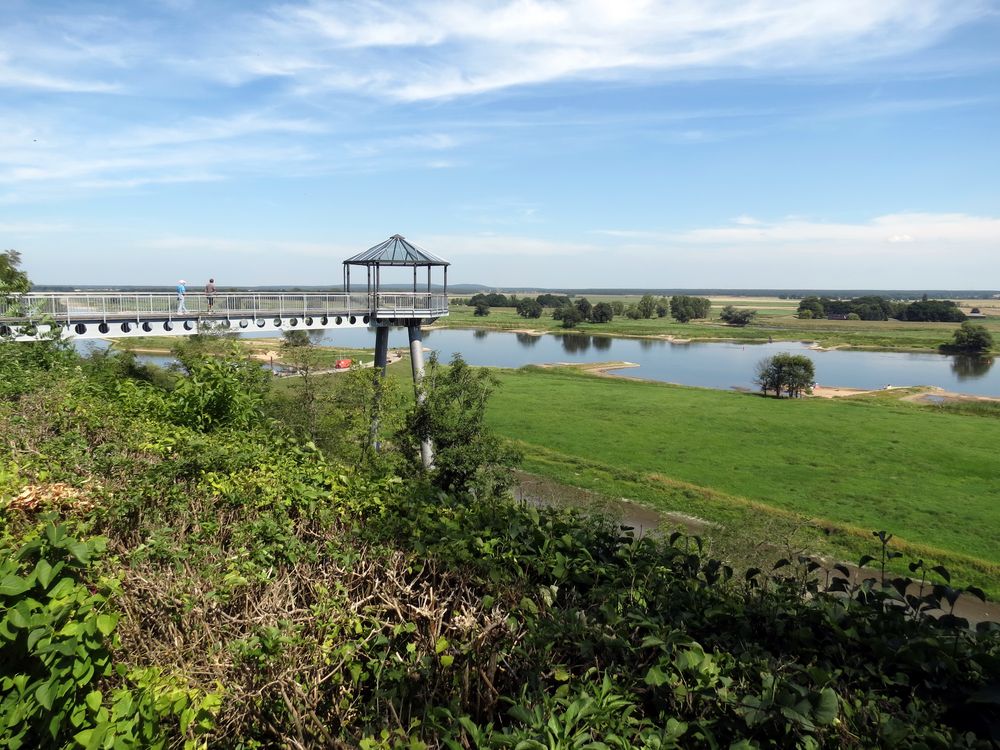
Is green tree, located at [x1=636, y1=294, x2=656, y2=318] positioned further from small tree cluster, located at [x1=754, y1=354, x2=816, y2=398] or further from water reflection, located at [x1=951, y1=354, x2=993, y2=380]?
small tree cluster, located at [x1=754, y1=354, x2=816, y2=398]

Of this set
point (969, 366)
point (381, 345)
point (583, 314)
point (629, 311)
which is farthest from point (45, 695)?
point (629, 311)

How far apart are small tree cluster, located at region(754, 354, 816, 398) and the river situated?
6516 mm

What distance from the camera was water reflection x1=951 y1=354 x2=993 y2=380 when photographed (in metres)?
63.9

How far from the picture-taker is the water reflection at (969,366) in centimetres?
6391

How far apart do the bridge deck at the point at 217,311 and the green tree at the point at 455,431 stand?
4854 millimetres

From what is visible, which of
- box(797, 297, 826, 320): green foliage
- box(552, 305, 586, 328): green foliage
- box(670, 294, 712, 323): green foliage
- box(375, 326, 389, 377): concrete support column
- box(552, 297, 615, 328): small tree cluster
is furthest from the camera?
box(797, 297, 826, 320): green foliage

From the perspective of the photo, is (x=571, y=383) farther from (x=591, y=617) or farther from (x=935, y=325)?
(x=935, y=325)

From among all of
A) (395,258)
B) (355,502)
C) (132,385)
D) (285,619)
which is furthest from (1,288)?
(395,258)

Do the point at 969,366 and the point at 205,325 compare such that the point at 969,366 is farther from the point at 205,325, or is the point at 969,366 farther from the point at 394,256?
the point at 205,325

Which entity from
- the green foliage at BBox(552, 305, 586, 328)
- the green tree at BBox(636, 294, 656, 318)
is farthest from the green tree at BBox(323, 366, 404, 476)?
the green tree at BBox(636, 294, 656, 318)

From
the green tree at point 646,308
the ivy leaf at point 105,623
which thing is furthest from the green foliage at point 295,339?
the green tree at point 646,308

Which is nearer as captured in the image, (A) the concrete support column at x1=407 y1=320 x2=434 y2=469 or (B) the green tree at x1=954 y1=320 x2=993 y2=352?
(A) the concrete support column at x1=407 y1=320 x2=434 y2=469

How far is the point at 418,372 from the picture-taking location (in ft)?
79.8

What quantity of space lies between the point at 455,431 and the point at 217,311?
9.45m
